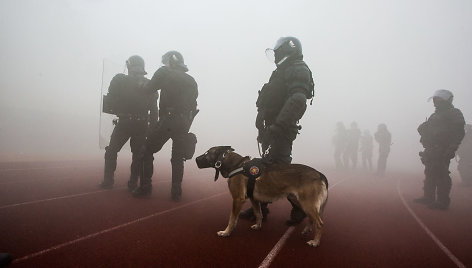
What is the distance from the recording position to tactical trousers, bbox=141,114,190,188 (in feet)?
16.7

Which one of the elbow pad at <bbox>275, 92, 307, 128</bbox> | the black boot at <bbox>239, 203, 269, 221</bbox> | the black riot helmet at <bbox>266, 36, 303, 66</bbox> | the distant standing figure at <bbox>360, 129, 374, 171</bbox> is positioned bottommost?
the distant standing figure at <bbox>360, 129, 374, 171</bbox>

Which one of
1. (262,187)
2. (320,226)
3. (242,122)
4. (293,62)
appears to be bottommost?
(242,122)

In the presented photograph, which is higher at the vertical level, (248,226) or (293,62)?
(293,62)

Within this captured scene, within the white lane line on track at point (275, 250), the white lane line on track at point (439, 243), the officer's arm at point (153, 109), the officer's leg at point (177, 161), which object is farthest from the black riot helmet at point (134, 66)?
the white lane line on track at point (439, 243)

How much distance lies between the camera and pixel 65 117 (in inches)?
1126

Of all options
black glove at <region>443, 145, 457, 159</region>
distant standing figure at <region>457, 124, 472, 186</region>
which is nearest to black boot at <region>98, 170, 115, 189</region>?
black glove at <region>443, 145, 457, 159</region>

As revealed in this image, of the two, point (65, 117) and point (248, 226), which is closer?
point (248, 226)

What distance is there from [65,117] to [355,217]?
31.7 meters

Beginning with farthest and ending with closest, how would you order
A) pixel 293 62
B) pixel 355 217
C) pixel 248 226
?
pixel 355 217, pixel 293 62, pixel 248 226

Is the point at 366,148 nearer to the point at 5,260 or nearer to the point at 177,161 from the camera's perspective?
the point at 177,161

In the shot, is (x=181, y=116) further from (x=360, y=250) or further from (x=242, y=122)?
(x=242, y=122)

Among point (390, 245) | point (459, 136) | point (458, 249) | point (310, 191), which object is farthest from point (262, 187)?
point (459, 136)

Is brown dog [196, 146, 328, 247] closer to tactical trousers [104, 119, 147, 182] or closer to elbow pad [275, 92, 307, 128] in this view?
elbow pad [275, 92, 307, 128]

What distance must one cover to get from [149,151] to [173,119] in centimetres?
83
